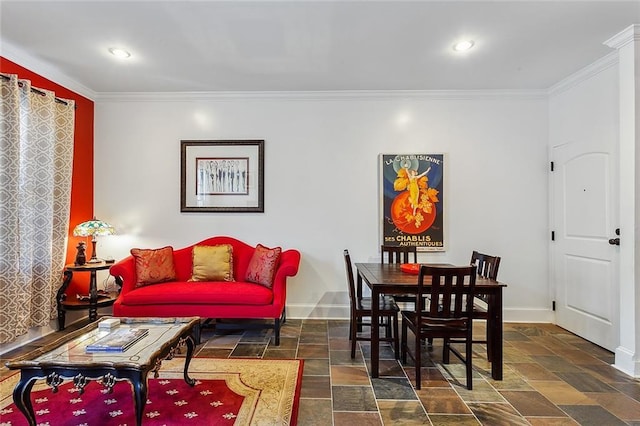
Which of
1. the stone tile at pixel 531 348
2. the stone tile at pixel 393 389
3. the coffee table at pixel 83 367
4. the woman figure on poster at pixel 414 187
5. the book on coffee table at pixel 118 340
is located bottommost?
the stone tile at pixel 531 348

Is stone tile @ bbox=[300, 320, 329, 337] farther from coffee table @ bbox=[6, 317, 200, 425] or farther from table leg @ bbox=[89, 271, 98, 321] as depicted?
table leg @ bbox=[89, 271, 98, 321]

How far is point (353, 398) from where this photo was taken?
2.35 m

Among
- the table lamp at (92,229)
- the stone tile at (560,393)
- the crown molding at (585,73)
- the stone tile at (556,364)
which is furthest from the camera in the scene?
the table lamp at (92,229)

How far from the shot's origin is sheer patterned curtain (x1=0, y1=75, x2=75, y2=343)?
2990 millimetres

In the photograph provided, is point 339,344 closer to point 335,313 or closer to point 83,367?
point 335,313

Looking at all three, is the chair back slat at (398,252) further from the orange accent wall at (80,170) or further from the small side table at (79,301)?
the orange accent wall at (80,170)

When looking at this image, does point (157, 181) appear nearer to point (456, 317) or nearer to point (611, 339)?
point (456, 317)

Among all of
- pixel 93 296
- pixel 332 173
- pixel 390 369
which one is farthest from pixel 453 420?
pixel 93 296

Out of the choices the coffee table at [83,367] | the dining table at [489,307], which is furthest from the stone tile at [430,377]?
the coffee table at [83,367]

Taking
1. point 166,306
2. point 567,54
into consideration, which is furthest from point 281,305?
point 567,54

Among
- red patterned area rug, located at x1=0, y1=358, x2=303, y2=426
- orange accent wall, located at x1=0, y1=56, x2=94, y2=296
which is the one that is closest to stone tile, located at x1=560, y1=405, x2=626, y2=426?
red patterned area rug, located at x1=0, y1=358, x2=303, y2=426

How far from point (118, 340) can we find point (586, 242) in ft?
13.7

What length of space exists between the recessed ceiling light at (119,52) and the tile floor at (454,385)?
9.13 feet

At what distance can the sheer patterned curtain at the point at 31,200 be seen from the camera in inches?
118
